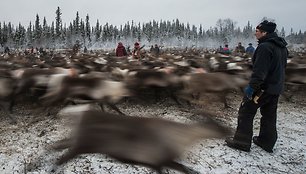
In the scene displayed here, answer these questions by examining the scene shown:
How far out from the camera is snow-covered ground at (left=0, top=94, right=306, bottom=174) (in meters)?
3.78

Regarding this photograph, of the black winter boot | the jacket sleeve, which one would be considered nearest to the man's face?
the jacket sleeve

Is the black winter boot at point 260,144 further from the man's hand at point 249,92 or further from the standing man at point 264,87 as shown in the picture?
the man's hand at point 249,92

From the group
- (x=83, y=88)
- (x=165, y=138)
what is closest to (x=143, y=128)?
(x=165, y=138)

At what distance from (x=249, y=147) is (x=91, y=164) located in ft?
7.20

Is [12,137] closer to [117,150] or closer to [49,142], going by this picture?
[49,142]

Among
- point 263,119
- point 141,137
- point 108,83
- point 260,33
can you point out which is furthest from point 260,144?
point 141,137

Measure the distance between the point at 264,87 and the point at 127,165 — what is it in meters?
2.08

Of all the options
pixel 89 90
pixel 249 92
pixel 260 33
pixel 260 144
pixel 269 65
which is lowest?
pixel 260 144

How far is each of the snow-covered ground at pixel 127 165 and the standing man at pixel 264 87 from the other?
0.19m

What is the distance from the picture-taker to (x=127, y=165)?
3.76 meters

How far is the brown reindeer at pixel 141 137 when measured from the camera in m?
1.38

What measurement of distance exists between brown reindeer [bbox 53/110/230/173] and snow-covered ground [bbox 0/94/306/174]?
58.3 inches

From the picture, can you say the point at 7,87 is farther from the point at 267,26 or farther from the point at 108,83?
the point at 267,26

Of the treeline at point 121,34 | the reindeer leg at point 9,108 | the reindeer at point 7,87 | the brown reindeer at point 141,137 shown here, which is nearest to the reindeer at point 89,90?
the brown reindeer at point 141,137
